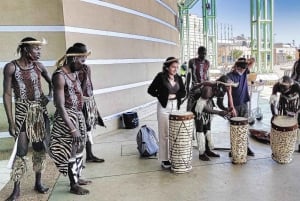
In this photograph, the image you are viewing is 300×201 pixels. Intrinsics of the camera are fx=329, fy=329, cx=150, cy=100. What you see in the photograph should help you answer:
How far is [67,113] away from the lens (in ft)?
10.6

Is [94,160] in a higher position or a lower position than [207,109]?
lower

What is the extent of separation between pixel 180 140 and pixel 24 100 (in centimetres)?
184

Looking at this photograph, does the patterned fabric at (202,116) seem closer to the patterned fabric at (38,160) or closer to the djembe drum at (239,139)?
the djembe drum at (239,139)

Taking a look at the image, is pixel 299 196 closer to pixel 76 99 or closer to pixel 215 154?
pixel 215 154

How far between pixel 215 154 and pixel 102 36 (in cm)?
307

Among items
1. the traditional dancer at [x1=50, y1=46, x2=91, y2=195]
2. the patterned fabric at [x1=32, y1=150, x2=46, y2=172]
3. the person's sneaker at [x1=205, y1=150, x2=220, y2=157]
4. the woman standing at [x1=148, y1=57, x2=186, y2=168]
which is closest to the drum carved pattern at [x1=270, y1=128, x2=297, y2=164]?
the person's sneaker at [x1=205, y1=150, x2=220, y2=157]

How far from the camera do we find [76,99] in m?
3.32

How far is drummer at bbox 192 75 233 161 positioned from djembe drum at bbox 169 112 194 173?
0.37 meters

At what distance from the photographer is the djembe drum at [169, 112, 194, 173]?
Answer: 3969mm

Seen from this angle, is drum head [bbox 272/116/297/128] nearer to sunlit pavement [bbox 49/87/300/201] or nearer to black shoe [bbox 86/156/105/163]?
sunlit pavement [bbox 49/87/300/201]

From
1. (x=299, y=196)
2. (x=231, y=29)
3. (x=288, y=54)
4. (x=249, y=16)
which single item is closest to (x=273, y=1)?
(x=249, y=16)

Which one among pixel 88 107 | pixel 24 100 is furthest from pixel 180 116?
pixel 24 100

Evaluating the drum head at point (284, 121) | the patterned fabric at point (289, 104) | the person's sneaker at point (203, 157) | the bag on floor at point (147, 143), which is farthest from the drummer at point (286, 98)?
the bag on floor at point (147, 143)

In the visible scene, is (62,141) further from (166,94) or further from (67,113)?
(166,94)
